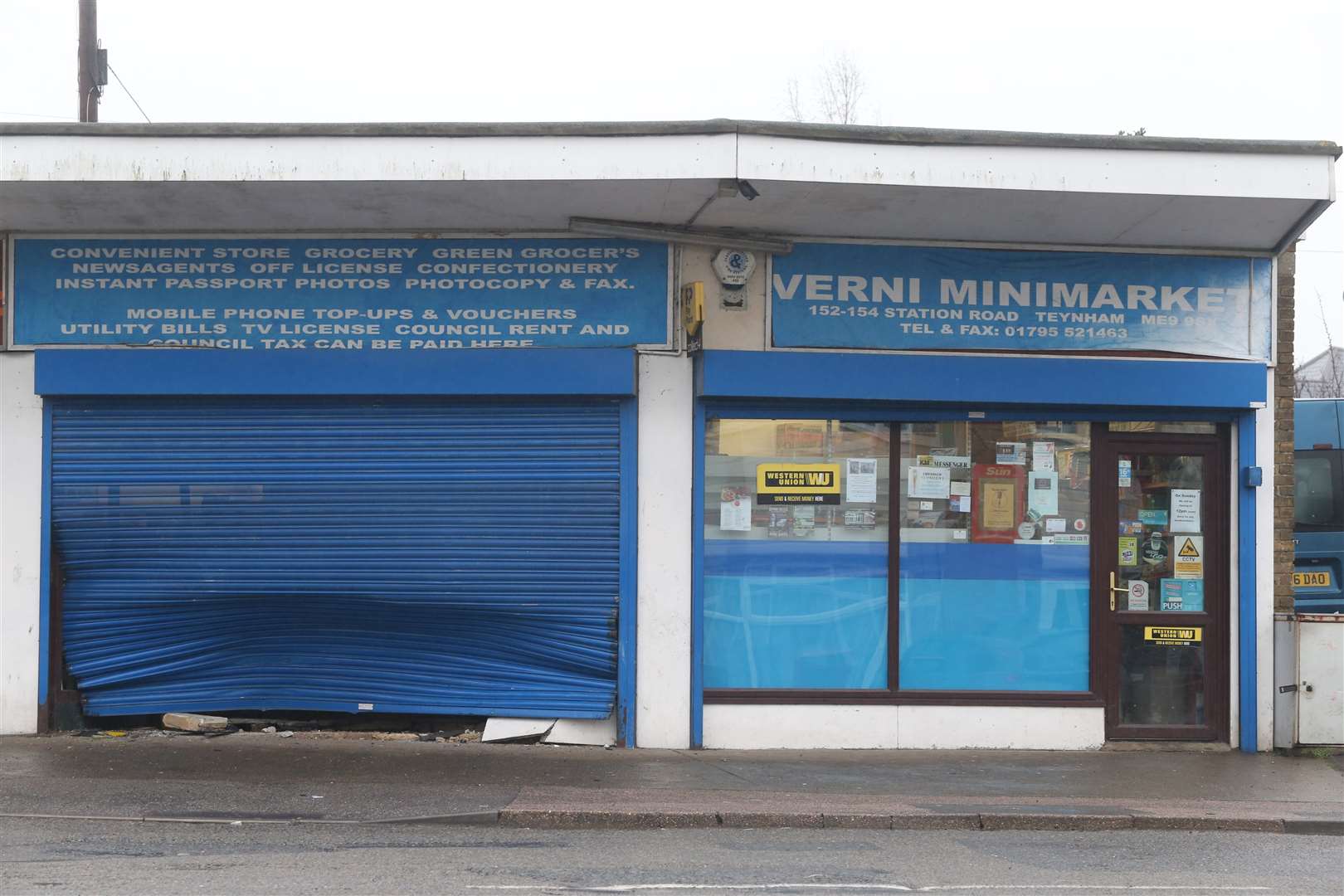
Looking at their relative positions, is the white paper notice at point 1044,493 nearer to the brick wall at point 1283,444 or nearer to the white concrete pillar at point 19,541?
the brick wall at point 1283,444

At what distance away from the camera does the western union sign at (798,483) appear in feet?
30.5

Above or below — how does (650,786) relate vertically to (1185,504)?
below

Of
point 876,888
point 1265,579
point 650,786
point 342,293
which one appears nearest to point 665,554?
point 650,786

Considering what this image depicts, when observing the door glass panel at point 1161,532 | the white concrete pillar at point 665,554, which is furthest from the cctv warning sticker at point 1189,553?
the white concrete pillar at point 665,554

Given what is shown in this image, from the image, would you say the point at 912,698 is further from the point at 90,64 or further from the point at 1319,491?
the point at 90,64

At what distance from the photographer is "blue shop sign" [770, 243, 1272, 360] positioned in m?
9.15

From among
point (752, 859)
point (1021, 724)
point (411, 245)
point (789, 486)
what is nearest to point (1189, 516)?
point (1021, 724)

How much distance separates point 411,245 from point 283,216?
3.07 feet

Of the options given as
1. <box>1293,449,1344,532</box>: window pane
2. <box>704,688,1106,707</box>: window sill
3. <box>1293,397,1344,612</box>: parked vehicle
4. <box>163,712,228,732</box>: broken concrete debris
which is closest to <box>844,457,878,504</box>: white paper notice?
<box>704,688,1106,707</box>: window sill

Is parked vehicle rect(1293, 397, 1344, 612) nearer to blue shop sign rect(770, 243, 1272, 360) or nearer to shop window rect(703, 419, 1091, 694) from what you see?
blue shop sign rect(770, 243, 1272, 360)

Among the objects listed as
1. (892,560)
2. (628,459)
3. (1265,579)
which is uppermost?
(628,459)

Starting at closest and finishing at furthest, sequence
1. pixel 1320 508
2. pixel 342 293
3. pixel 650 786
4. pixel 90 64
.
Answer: pixel 650 786 → pixel 342 293 → pixel 90 64 → pixel 1320 508

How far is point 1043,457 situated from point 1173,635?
173 cm

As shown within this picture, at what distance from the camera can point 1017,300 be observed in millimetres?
9258
